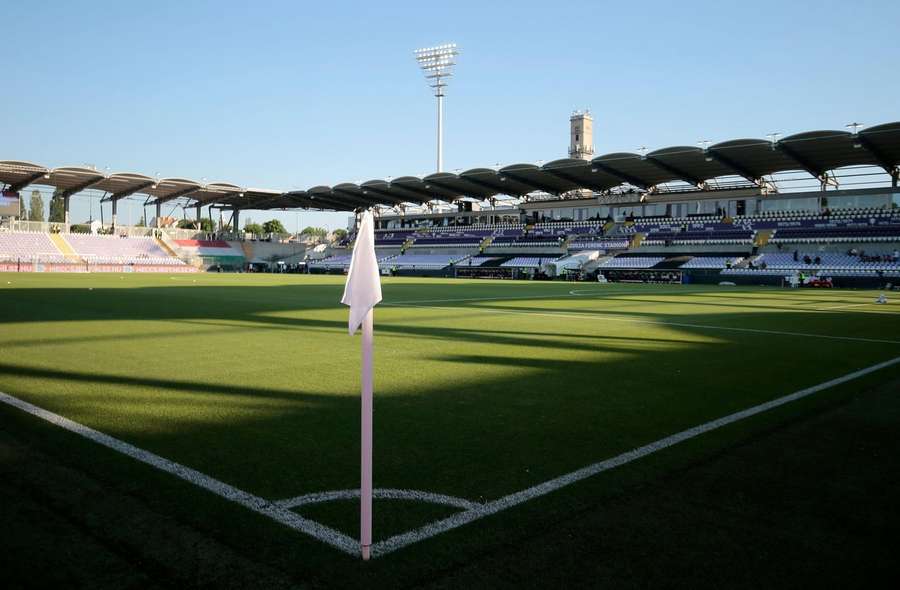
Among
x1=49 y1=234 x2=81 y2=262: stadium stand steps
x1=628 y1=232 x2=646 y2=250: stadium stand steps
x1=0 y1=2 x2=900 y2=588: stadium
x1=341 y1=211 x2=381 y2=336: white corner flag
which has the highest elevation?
x1=628 y1=232 x2=646 y2=250: stadium stand steps

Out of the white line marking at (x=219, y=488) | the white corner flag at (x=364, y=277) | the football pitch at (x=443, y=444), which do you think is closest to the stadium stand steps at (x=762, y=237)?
the football pitch at (x=443, y=444)

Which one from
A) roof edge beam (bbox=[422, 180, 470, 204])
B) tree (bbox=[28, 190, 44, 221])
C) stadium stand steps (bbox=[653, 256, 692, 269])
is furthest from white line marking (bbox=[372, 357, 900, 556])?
tree (bbox=[28, 190, 44, 221])

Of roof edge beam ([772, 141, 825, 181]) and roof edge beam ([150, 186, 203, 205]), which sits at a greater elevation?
roof edge beam ([772, 141, 825, 181])

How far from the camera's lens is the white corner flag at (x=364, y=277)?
10.8 feet

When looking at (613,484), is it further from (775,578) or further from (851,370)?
(851,370)

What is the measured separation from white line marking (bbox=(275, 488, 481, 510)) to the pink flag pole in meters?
0.68

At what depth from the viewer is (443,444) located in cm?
527

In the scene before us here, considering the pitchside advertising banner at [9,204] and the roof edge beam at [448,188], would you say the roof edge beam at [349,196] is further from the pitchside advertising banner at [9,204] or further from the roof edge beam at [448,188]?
the pitchside advertising banner at [9,204]

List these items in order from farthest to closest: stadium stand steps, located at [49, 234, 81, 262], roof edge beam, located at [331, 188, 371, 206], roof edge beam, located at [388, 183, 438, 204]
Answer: roof edge beam, located at [331, 188, 371, 206]
roof edge beam, located at [388, 183, 438, 204]
stadium stand steps, located at [49, 234, 81, 262]

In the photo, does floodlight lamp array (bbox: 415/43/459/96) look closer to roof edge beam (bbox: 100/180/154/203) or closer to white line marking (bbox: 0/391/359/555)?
roof edge beam (bbox: 100/180/154/203)

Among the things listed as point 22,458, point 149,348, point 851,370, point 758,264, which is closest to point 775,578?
point 22,458

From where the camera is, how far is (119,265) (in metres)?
64.6

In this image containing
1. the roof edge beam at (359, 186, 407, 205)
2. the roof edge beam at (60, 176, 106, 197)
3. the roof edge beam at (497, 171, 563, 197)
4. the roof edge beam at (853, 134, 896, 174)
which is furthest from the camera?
the roof edge beam at (359, 186, 407, 205)

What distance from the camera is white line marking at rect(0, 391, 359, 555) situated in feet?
11.4
